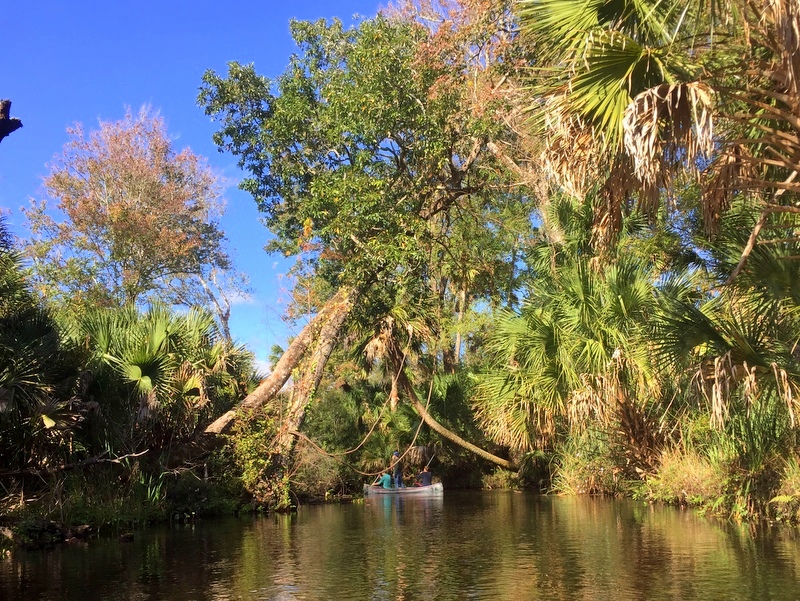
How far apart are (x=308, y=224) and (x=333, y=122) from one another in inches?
98.9

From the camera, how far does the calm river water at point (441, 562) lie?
725cm

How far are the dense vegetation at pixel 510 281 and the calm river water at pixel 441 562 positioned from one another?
5.65 ft

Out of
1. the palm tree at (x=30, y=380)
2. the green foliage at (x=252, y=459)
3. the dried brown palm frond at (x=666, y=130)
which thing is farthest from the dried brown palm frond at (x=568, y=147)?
the green foliage at (x=252, y=459)

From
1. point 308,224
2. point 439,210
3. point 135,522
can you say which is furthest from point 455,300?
point 135,522

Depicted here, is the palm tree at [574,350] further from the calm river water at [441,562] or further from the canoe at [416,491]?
the canoe at [416,491]

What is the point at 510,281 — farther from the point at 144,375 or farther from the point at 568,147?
the point at 568,147

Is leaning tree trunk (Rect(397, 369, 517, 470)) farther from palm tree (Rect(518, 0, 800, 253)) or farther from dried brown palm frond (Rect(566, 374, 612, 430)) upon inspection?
palm tree (Rect(518, 0, 800, 253))

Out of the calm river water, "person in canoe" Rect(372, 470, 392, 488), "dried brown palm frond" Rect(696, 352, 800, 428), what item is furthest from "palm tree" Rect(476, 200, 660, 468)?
"person in canoe" Rect(372, 470, 392, 488)

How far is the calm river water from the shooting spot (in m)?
7.25

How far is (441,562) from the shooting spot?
9211 millimetres

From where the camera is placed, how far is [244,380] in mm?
20109

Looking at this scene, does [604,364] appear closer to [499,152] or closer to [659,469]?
[659,469]

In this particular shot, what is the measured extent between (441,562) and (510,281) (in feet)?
42.7

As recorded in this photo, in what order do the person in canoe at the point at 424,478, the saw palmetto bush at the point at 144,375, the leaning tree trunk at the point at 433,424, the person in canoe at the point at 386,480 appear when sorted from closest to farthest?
the saw palmetto bush at the point at 144,375, the leaning tree trunk at the point at 433,424, the person in canoe at the point at 386,480, the person in canoe at the point at 424,478
